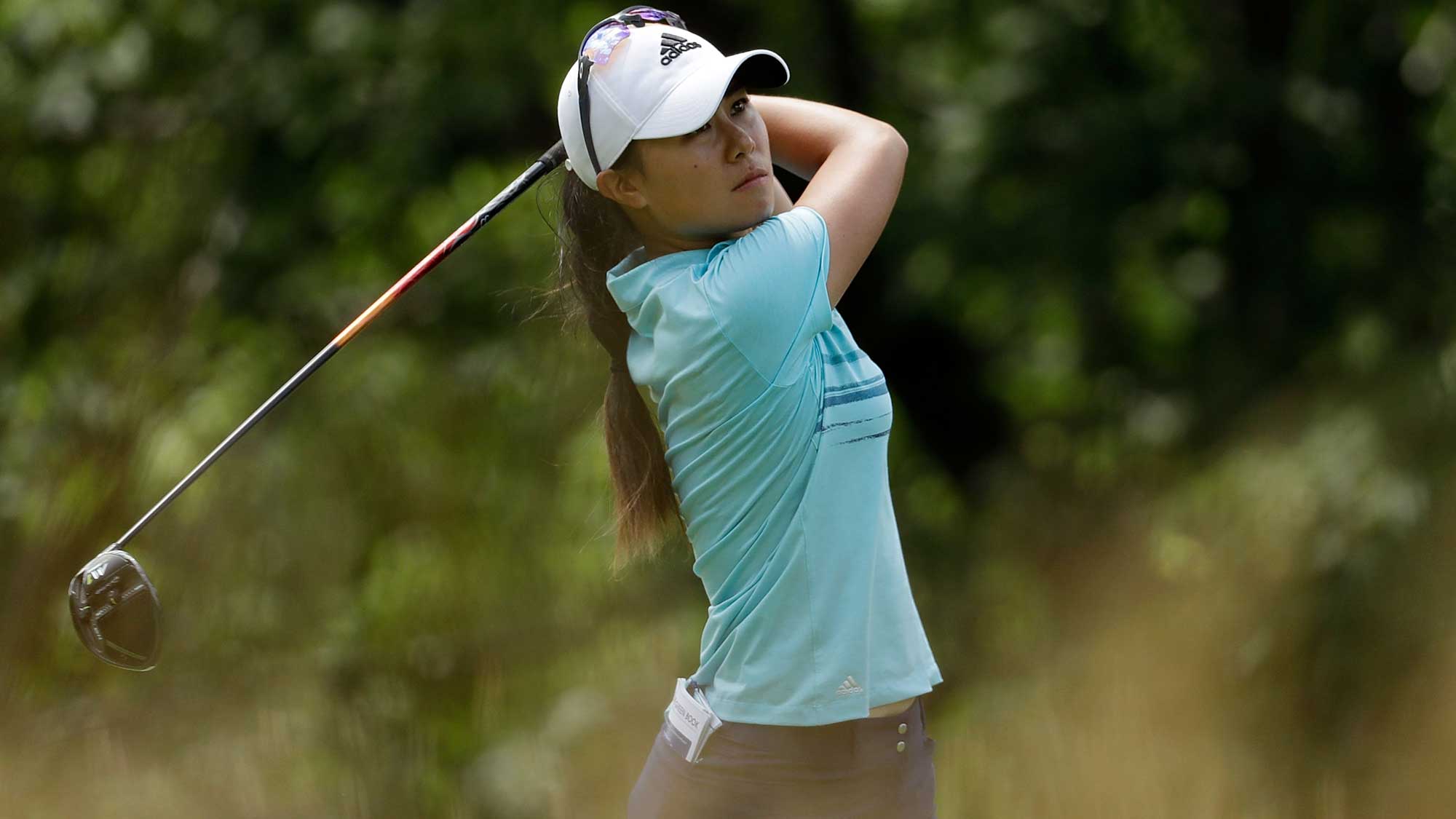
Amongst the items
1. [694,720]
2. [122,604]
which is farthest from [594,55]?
[122,604]

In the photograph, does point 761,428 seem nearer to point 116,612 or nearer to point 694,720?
point 694,720

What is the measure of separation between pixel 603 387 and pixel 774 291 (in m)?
2.85

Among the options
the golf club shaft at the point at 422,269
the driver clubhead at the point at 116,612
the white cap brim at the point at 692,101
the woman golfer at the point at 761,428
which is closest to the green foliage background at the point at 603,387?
the driver clubhead at the point at 116,612

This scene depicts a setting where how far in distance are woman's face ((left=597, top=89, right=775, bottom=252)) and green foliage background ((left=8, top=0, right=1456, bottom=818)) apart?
7.04 feet

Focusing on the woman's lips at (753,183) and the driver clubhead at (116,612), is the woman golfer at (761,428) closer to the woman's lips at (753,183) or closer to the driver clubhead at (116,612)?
the woman's lips at (753,183)

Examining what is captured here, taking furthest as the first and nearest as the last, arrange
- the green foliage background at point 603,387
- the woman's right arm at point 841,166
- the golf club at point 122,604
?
the green foliage background at point 603,387, the golf club at point 122,604, the woman's right arm at point 841,166

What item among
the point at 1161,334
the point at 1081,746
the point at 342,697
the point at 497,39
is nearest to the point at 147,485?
the point at 342,697

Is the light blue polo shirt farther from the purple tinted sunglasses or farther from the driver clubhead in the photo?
the driver clubhead

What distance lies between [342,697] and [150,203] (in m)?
2.79

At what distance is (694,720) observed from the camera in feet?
5.73

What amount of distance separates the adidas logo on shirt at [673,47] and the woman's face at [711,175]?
0.07m

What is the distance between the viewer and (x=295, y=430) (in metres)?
4.82

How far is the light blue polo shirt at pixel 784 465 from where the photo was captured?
162 centimetres

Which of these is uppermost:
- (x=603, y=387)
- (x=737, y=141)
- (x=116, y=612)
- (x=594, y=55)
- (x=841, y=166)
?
(x=594, y=55)
